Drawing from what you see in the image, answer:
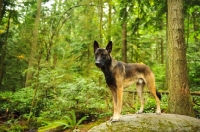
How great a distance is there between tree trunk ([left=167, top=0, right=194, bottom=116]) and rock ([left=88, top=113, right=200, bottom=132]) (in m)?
0.90

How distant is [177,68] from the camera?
632cm

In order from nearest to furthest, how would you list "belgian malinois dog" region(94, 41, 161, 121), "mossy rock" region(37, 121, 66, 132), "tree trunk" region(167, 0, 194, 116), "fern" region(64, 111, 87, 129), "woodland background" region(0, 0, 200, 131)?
"belgian malinois dog" region(94, 41, 161, 121), "tree trunk" region(167, 0, 194, 116), "mossy rock" region(37, 121, 66, 132), "fern" region(64, 111, 87, 129), "woodland background" region(0, 0, 200, 131)

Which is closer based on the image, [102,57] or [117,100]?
[102,57]

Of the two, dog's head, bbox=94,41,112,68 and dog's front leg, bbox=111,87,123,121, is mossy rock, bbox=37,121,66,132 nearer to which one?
dog's front leg, bbox=111,87,123,121

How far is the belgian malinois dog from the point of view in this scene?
4789 millimetres

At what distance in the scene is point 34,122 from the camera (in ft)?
28.2

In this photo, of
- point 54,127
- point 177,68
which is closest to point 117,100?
point 177,68

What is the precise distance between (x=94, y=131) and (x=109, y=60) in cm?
181

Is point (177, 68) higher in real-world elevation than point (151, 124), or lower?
higher

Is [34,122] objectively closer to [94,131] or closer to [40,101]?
[40,101]

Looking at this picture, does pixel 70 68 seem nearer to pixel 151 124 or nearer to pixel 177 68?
pixel 177 68

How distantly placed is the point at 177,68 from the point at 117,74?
7.67ft

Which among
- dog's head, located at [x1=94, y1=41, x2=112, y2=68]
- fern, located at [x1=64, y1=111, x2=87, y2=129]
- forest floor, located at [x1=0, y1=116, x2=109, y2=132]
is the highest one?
dog's head, located at [x1=94, y1=41, x2=112, y2=68]

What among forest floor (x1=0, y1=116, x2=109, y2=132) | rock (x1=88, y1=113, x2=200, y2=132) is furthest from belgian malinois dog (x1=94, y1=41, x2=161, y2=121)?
forest floor (x1=0, y1=116, x2=109, y2=132)
